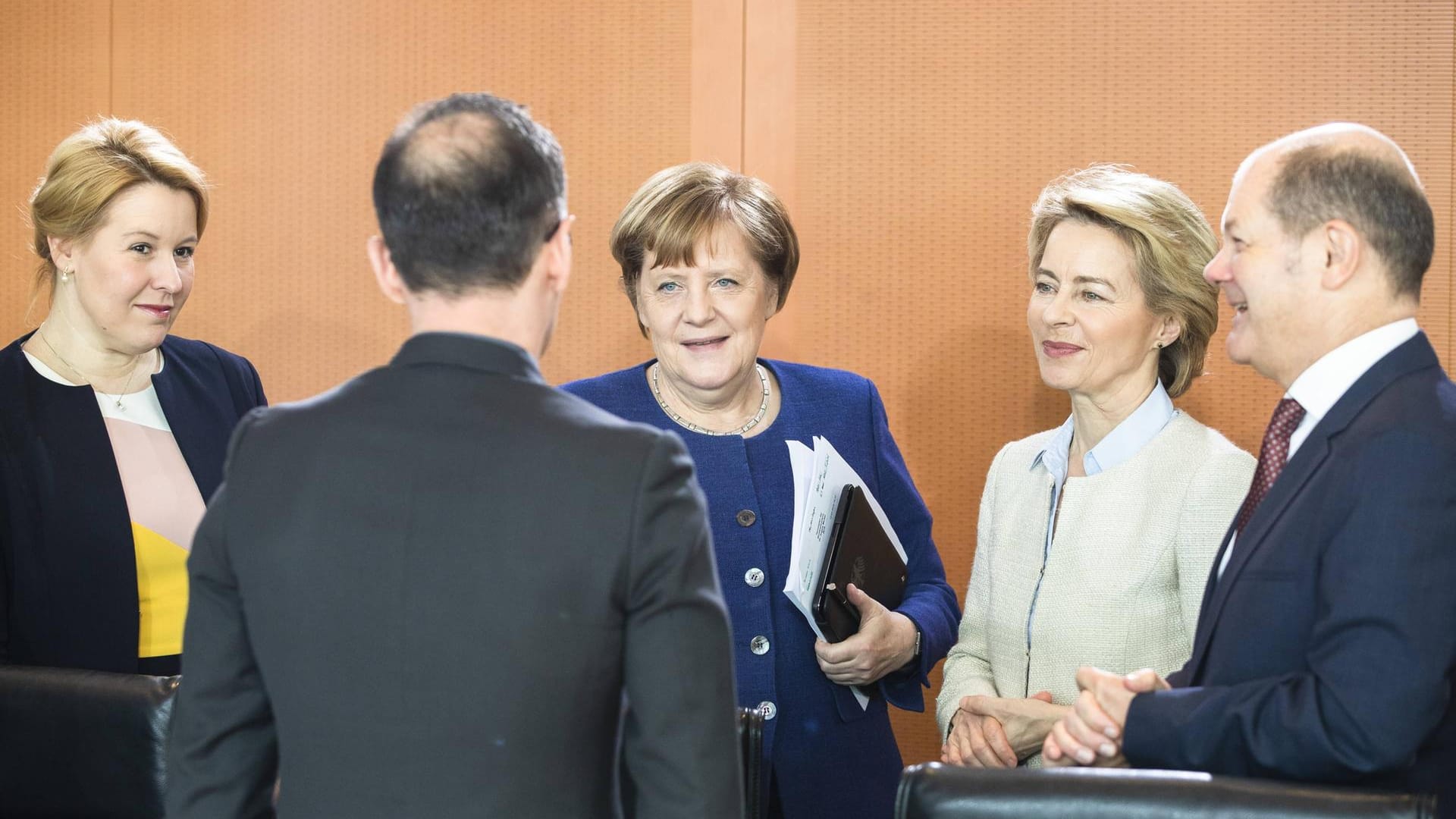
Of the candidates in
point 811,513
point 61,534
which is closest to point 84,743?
point 61,534

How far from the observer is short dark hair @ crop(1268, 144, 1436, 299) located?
1.77 meters

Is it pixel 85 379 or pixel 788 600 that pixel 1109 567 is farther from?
pixel 85 379

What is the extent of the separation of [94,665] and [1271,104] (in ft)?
10.7

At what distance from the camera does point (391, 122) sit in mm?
3982

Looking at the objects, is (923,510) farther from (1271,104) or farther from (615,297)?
(1271,104)

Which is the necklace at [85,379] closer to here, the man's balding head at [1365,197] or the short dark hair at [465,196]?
the short dark hair at [465,196]

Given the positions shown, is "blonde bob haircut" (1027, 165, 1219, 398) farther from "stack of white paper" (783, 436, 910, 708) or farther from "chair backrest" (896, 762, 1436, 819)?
"chair backrest" (896, 762, 1436, 819)

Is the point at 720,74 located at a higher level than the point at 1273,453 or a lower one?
higher

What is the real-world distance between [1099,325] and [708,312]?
2.42ft

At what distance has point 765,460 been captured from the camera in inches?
102

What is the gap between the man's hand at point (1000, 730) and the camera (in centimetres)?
229

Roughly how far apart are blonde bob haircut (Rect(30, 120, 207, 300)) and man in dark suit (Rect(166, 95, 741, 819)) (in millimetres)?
1533

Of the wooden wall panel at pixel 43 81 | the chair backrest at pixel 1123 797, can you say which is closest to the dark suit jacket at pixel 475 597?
the chair backrest at pixel 1123 797

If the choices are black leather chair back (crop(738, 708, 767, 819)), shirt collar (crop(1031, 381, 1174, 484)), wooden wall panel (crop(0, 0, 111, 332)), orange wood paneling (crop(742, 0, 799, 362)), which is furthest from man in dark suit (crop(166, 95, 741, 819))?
wooden wall panel (crop(0, 0, 111, 332))
